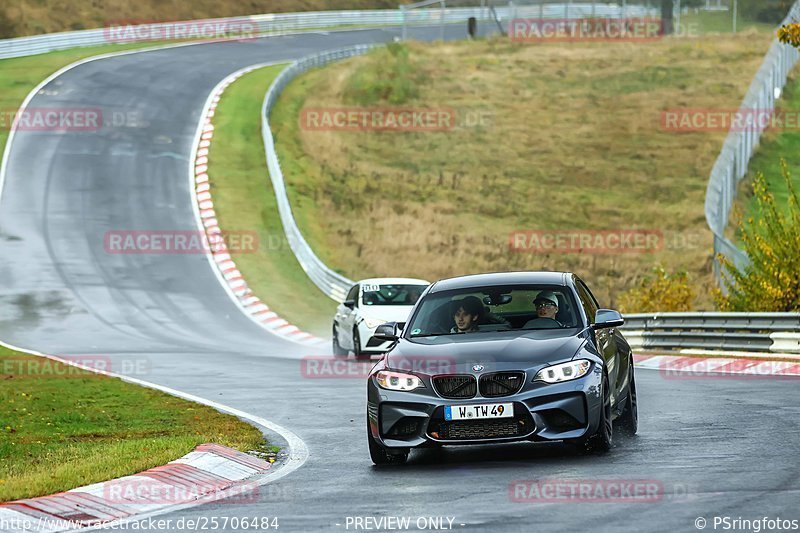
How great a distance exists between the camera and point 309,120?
57469mm

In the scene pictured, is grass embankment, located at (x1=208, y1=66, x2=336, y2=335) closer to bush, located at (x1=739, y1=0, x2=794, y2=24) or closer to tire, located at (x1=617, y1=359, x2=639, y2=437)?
tire, located at (x1=617, y1=359, x2=639, y2=437)

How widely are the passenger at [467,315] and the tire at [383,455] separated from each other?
1.27 metres

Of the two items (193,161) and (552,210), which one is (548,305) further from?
(193,161)

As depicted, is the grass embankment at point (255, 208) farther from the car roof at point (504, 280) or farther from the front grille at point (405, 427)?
the front grille at point (405, 427)

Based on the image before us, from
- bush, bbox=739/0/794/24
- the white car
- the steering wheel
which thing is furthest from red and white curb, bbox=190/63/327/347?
bush, bbox=739/0/794/24

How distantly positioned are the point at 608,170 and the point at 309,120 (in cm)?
1253

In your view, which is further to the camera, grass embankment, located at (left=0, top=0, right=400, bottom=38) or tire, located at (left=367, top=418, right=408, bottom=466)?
grass embankment, located at (left=0, top=0, right=400, bottom=38)

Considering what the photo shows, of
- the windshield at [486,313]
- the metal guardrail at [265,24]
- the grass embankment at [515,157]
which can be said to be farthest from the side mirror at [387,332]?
the metal guardrail at [265,24]

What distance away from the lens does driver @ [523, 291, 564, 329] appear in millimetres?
12305

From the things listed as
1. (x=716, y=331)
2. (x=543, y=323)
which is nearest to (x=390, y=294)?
(x=716, y=331)

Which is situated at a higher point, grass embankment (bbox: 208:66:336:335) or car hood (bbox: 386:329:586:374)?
car hood (bbox: 386:329:586:374)

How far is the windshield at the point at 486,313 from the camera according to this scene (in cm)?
1236

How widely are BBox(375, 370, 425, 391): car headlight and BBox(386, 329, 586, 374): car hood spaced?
80 mm

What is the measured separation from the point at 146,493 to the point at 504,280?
4.00 metres
